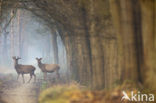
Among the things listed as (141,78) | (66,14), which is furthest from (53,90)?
(66,14)

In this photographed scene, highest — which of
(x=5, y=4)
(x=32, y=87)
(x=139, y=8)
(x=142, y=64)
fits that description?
(x=5, y=4)

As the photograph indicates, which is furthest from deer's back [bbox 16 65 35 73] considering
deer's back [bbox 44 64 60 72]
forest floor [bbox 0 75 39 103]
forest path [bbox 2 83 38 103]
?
deer's back [bbox 44 64 60 72]

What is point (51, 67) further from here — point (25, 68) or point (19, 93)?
point (25, 68)

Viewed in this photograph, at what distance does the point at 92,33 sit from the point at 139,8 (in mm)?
1636

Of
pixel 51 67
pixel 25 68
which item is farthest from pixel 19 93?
pixel 25 68

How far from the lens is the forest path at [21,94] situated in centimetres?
715

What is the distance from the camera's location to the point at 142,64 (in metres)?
4.48

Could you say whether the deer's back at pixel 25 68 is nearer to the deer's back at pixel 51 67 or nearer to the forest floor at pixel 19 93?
the forest floor at pixel 19 93

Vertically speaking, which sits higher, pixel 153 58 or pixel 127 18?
pixel 127 18

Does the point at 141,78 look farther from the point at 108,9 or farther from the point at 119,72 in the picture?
the point at 108,9

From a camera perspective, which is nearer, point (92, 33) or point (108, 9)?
point (108, 9)

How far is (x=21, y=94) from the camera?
780cm

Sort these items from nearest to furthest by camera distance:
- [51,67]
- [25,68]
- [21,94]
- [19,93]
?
[21,94] → [19,93] → [51,67] → [25,68]

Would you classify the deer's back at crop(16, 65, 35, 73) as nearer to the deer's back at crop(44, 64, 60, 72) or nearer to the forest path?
the forest path
